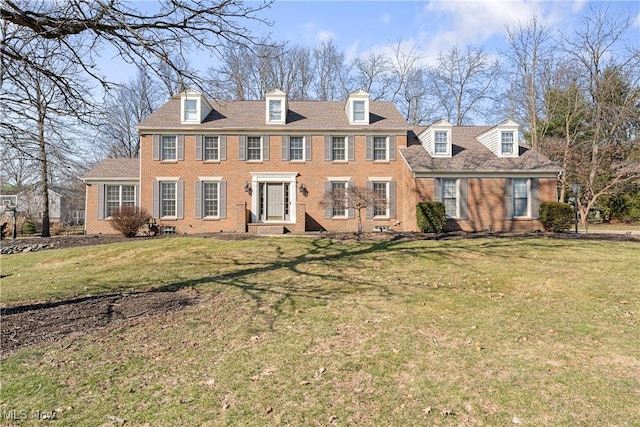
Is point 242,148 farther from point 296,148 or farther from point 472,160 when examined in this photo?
point 472,160

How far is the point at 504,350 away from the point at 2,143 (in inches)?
315

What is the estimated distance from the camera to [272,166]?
1909cm

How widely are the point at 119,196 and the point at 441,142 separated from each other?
17.3m

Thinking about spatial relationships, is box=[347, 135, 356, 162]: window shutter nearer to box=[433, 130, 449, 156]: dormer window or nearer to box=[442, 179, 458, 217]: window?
box=[433, 130, 449, 156]: dormer window

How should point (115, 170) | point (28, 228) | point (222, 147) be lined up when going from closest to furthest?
point (222, 147) < point (115, 170) < point (28, 228)

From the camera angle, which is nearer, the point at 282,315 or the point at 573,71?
the point at 282,315

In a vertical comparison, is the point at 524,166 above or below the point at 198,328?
above

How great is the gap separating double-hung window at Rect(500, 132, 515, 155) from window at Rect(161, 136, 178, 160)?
55.6 ft

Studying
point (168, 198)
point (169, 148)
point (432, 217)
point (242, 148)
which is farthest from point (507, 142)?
point (168, 198)

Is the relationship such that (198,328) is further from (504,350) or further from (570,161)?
(570,161)

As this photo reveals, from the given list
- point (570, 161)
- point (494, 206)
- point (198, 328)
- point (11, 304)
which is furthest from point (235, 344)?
point (570, 161)

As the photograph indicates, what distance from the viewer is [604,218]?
29.8 metres

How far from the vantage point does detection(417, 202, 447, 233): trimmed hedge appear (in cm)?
1581

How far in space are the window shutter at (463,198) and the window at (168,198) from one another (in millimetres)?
14347
